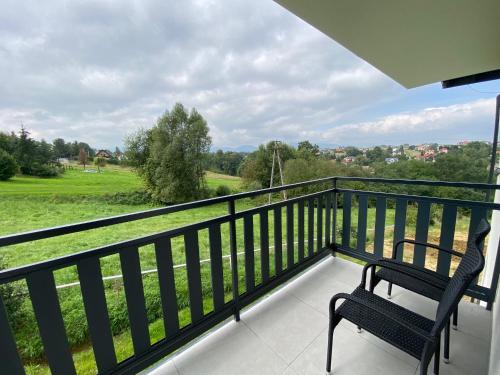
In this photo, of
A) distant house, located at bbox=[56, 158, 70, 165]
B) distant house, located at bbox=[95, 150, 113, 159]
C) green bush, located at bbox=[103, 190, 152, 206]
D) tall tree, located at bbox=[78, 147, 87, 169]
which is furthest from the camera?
green bush, located at bbox=[103, 190, 152, 206]

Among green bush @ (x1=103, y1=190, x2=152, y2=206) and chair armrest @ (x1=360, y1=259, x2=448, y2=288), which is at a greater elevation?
chair armrest @ (x1=360, y1=259, x2=448, y2=288)

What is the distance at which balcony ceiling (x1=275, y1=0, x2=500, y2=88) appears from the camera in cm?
138

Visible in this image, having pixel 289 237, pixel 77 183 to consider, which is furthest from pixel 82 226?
pixel 77 183

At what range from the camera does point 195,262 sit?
1492mm

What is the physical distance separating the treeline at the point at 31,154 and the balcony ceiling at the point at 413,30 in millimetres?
13117

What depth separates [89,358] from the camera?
228cm

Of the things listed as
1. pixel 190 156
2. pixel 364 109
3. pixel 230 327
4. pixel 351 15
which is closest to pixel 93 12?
pixel 190 156

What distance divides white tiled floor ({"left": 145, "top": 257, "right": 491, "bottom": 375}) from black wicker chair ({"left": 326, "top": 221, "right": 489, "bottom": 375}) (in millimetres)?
196

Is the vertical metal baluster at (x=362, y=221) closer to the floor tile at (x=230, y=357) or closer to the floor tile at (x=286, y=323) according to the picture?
the floor tile at (x=286, y=323)

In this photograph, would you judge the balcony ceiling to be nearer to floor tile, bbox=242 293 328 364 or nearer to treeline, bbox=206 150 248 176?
floor tile, bbox=242 293 328 364

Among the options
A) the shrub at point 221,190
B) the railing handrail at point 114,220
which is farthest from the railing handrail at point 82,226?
the shrub at point 221,190

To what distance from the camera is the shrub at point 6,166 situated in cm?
923

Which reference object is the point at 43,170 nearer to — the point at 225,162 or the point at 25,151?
the point at 25,151

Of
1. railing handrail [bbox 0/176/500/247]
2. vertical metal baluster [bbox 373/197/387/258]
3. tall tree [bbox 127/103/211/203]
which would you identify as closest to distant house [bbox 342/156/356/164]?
tall tree [bbox 127/103/211/203]
